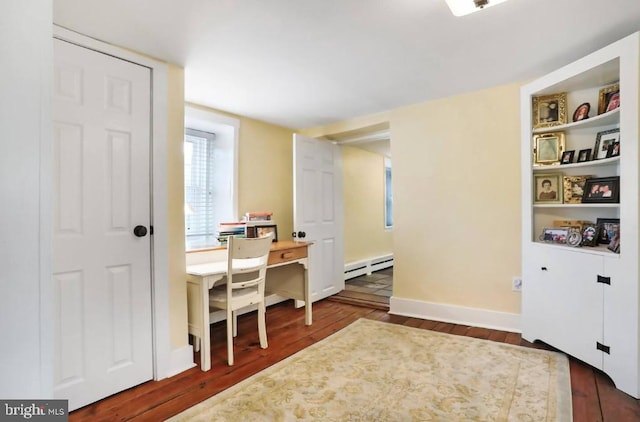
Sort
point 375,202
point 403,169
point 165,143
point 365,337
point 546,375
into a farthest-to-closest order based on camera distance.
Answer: point 375,202 → point 403,169 → point 365,337 → point 165,143 → point 546,375

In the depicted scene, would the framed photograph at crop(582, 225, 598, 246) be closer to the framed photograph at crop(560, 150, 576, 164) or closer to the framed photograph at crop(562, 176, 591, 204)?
the framed photograph at crop(562, 176, 591, 204)

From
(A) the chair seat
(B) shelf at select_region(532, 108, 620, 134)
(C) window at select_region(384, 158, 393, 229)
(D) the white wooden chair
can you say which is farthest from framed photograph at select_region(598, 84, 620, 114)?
(C) window at select_region(384, 158, 393, 229)

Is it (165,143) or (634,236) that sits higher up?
(165,143)

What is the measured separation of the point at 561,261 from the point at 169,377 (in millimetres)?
2775

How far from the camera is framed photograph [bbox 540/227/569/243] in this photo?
2.44 meters

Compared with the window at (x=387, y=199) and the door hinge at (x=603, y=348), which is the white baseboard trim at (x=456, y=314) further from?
the window at (x=387, y=199)

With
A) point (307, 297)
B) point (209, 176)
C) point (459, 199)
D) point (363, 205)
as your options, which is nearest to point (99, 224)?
point (209, 176)

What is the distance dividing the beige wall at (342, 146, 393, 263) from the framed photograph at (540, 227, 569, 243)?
2861 mm

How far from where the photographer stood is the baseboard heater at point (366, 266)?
5.04 metres

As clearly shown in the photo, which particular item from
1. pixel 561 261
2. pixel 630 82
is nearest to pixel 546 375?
pixel 561 261

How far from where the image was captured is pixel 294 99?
3.05 metres

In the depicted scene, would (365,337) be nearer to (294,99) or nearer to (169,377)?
(169,377)

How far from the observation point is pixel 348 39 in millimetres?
2002

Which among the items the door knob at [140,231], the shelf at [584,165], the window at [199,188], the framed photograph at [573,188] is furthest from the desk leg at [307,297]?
the framed photograph at [573,188]
